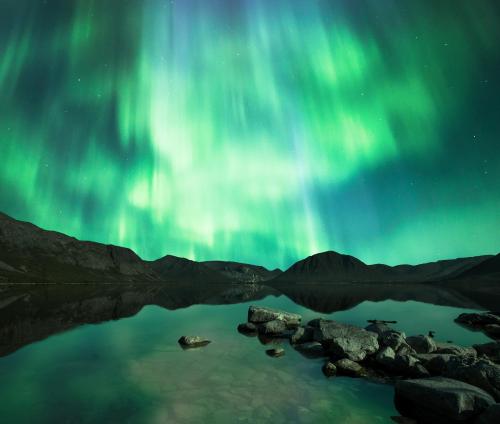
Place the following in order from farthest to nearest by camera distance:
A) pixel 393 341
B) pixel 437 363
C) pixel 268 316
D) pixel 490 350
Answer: pixel 268 316, pixel 490 350, pixel 393 341, pixel 437 363

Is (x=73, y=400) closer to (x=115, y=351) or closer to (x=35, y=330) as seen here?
(x=115, y=351)

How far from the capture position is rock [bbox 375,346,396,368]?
74.6ft

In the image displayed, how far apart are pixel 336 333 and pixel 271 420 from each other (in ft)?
55.4

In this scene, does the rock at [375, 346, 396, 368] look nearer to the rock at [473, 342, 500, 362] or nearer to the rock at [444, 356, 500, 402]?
the rock at [444, 356, 500, 402]

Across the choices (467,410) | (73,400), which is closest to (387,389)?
(467,410)

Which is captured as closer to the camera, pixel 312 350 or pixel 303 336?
pixel 312 350

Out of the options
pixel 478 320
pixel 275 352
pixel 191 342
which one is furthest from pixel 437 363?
pixel 478 320

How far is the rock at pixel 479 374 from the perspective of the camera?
53.7ft

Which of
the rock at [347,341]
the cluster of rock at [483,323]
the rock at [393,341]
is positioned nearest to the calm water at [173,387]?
the rock at [347,341]

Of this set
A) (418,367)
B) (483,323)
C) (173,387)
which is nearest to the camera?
(173,387)

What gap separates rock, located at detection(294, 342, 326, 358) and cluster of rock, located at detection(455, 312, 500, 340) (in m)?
27.0

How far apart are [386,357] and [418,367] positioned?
Result: 235cm

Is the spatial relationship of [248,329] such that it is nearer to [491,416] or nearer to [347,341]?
[347,341]

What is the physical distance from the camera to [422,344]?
2745cm
